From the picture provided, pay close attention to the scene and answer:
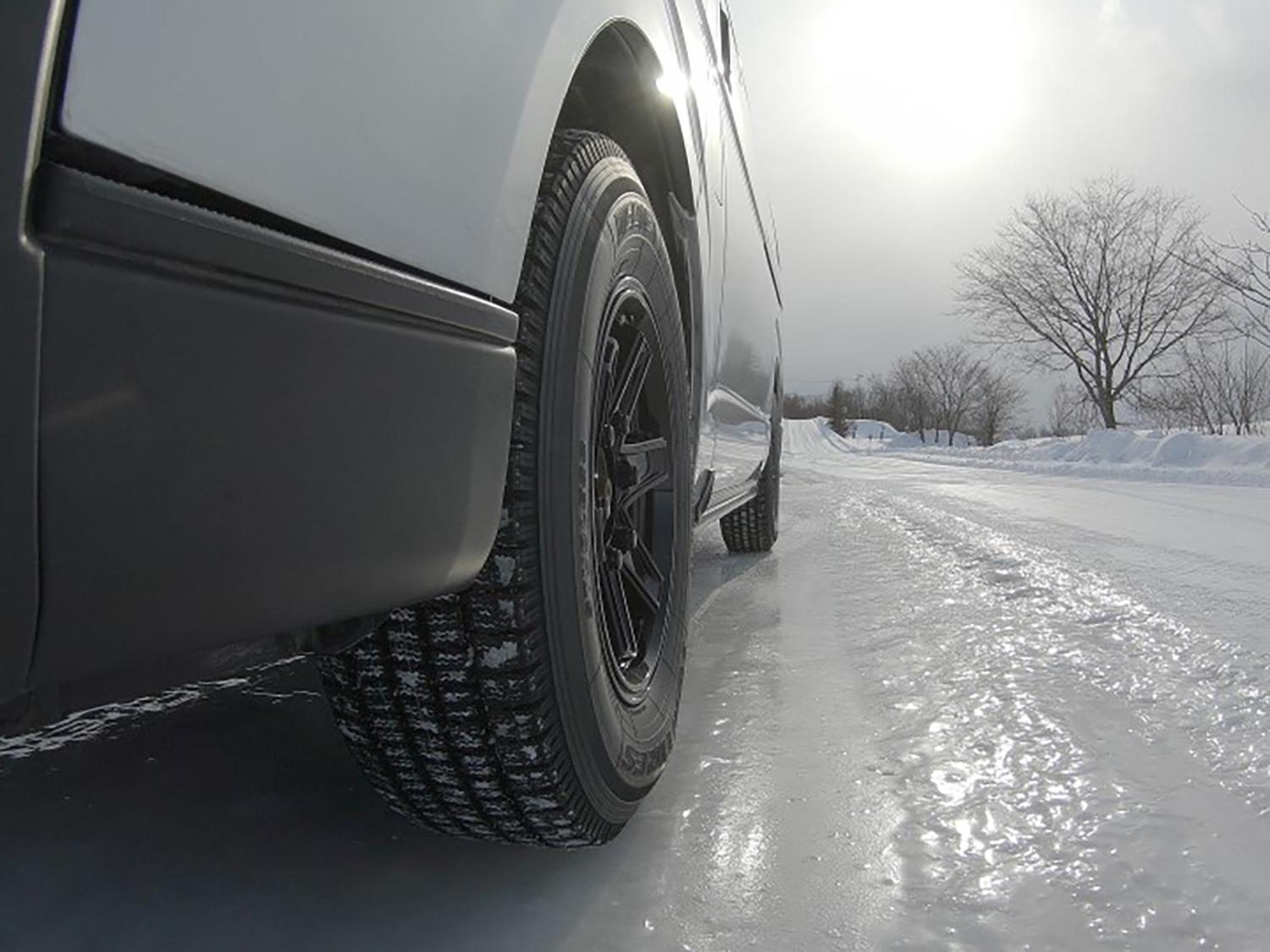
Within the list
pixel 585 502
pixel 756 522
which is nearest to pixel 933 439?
pixel 756 522

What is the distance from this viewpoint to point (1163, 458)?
12.2 m

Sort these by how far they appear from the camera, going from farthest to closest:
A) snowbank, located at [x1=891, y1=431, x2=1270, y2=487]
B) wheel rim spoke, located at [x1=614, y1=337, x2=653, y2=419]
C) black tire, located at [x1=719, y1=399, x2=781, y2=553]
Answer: snowbank, located at [x1=891, y1=431, x2=1270, y2=487]
black tire, located at [x1=719, y1=399, x2=781, y2=553]
wheel rim spoke, located at [x1=614, y1=337, x2=653, y2=419]

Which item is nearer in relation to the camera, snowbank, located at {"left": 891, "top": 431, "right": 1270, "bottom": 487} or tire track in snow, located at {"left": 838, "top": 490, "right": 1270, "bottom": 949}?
tire track in snow, located at {"left": 838, "top": 490, "right": 1270, "bottom": 949}

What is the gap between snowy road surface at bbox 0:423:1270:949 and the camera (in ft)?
3.02

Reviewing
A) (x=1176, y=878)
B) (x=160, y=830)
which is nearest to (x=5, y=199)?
(x=160, y=830)

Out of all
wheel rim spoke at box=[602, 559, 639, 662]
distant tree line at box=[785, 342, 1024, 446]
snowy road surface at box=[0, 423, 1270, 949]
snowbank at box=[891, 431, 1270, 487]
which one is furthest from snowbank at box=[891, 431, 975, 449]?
wheel rim spoke at box=[602, 559, 639, 662]

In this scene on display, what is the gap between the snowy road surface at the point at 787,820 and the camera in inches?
36.3

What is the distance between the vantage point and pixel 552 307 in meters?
0.94

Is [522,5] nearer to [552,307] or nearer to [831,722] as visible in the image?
[552,307]

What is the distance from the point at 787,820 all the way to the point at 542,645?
478 mm

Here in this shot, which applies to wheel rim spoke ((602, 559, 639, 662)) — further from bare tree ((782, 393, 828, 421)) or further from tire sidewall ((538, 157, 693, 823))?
bare tree ((782, 393, 828, 421))

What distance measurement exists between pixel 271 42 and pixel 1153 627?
6.66 ft

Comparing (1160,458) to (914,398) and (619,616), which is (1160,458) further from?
(914,398)

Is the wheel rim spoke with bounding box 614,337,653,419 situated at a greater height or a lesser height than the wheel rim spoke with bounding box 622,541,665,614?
greater
